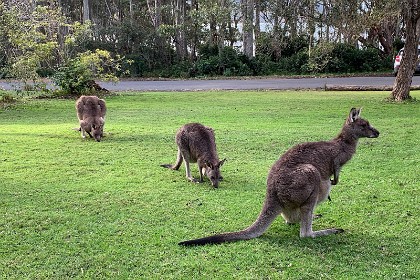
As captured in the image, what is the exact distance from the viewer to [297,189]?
4660mm

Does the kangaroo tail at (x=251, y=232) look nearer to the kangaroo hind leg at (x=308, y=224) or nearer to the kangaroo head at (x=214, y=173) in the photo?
the kangaroo hind leg at (x=308, y=224)

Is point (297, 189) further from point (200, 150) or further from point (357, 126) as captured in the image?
point (200, 150)

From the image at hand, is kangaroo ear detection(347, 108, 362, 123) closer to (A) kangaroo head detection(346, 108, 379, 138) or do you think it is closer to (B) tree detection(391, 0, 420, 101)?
(A) kangaroo head detection(346, 108, 379, 138)

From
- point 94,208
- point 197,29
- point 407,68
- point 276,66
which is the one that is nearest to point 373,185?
point 94,208

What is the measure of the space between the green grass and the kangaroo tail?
0.07 metres

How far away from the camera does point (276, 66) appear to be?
3234 centimetres

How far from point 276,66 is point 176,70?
680 centimetres

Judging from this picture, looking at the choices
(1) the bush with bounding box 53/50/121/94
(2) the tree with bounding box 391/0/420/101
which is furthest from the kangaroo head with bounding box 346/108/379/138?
(1) the bush with bounding box 53/50/121/94

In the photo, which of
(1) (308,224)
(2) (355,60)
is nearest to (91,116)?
(1) (308,224)

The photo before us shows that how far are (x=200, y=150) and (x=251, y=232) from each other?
246cm

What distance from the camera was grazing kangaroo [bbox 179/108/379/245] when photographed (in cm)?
471

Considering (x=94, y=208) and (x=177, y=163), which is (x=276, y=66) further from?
(x=94, y=208)

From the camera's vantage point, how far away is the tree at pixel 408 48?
14.9 metres

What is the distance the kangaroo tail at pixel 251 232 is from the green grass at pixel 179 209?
0.22 feet
